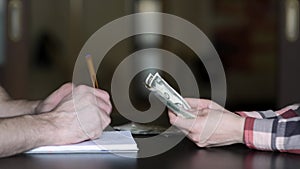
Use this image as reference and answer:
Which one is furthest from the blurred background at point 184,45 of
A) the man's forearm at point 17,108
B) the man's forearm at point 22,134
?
the man's forearm at point 22,134

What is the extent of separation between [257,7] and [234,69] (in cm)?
62

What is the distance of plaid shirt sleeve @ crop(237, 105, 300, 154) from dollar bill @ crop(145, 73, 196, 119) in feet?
0.45

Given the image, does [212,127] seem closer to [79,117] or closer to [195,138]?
[195,138]

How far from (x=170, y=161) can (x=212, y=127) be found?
178 mm

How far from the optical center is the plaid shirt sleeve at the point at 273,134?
118cm

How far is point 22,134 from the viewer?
1.11 metres

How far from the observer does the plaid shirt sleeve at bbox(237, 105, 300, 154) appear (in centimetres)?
118

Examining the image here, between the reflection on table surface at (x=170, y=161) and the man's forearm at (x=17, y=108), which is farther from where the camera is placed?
the man's forearm at (x=17, y=108)

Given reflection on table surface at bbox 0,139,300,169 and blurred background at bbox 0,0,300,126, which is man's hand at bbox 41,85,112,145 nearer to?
reflection on table surface at bbox 0,139,300,169

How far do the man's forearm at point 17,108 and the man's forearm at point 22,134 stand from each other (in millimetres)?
344

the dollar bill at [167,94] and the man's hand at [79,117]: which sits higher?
the dollar bill at [167,94]


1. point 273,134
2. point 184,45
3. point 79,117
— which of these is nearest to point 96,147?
point 79,117

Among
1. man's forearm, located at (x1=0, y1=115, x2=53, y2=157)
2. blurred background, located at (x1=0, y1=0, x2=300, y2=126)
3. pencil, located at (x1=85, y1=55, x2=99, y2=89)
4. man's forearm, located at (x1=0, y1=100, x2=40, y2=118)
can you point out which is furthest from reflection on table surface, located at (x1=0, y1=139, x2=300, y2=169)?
blurred background, located at (x1=0, y1=0, x2=300, y2=126)

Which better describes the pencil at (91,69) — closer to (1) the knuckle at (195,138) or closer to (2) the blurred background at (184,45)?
(1) the knuckle at (195,138)
